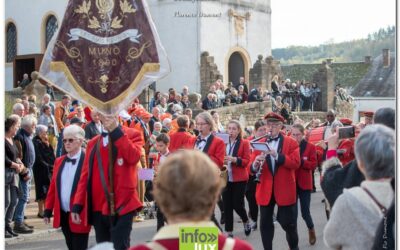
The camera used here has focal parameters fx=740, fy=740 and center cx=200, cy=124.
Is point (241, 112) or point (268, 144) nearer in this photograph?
point (268, 144)

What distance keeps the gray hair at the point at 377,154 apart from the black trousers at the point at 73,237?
3.79m

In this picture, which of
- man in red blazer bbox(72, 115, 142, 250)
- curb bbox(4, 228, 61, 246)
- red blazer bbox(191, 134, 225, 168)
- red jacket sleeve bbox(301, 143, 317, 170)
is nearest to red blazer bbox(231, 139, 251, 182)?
red blazer bbox(191, 134, 225, 168)

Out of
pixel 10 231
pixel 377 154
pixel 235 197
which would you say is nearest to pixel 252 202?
pixel 235 197

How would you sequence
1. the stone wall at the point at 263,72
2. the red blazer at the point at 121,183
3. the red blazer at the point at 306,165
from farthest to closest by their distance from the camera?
the stone wall at the point at 263,72, the red blazer at the point at 306,165, the red blazer at the point at 121,183

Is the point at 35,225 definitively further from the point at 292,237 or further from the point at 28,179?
the point at 292,237

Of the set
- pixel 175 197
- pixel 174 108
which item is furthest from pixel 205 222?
pixel 174 108

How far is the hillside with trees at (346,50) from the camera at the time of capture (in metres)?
8.86

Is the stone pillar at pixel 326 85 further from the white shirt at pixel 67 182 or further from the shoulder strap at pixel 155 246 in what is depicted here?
the shoulder strap at pixel 155 246

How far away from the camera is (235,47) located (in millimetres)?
30047

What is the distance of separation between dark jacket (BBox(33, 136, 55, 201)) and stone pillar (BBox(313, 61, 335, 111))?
21159mm

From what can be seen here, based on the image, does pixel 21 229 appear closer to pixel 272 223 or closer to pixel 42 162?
pixel 42 162

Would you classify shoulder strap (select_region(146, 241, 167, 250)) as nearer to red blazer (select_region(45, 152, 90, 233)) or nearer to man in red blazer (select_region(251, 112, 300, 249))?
red blazer (select_region(45, 152, 90, 233))

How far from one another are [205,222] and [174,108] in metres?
15.1

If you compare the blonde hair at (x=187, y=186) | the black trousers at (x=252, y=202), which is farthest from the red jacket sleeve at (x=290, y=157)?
the blonde hair at (x=187, y=186)
